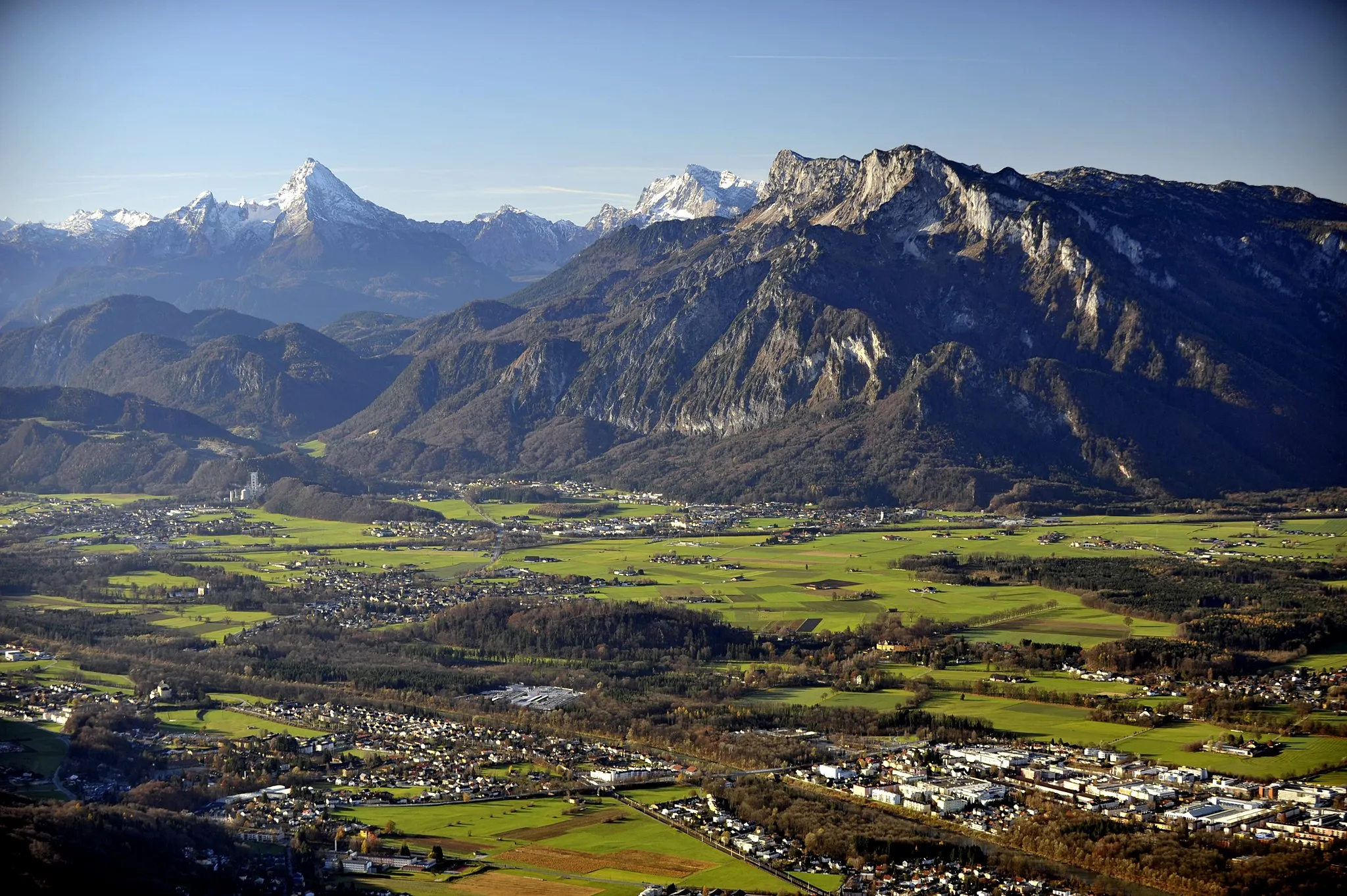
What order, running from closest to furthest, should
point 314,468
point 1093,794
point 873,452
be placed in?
point 1093,794, point 873,452, point 314,468

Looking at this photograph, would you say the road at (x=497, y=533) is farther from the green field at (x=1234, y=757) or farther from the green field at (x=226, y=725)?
the green field at (x=1234, y=757)

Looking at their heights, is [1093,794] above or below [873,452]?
below

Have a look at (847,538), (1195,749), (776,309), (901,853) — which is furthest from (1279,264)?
(901,853)

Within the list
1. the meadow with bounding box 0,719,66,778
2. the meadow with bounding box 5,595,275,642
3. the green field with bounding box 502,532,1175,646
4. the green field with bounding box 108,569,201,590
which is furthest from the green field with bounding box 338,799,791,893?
the green field with bounding box 108,569,201,590

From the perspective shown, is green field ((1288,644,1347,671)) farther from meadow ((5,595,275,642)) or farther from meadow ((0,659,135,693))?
meadow ((5,595,275,642))

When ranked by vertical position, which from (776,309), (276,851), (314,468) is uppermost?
(776,309)

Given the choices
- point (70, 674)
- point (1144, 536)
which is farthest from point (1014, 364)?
point (70, 674)

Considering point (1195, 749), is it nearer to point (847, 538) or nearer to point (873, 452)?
point (847, 538)
